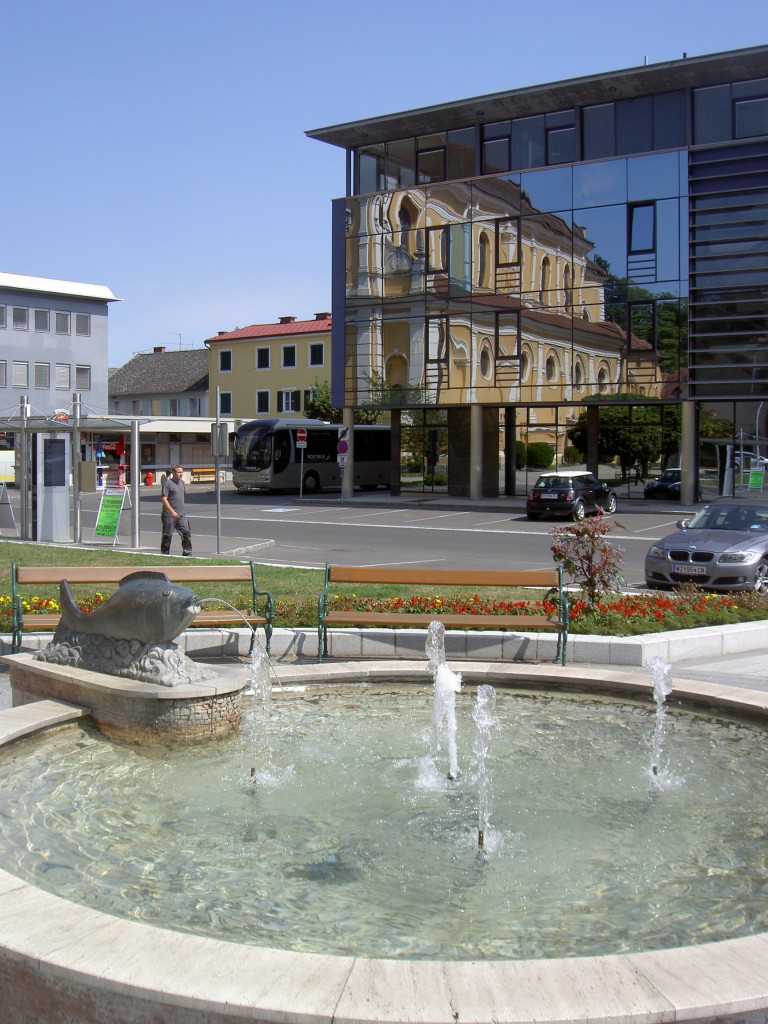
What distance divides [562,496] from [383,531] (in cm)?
657

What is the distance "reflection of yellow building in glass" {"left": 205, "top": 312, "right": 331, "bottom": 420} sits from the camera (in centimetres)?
7181

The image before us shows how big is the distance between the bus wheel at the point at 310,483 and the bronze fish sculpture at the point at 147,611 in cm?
4181

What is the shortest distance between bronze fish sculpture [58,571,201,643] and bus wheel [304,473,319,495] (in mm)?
41810

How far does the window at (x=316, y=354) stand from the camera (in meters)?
71.5

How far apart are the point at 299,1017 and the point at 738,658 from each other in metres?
8.74

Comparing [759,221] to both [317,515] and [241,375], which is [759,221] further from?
[241,375]

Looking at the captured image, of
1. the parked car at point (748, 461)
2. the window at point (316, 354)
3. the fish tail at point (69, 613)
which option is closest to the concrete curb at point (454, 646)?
the fish tail at point (69, 613)

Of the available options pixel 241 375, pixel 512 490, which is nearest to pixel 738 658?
pixel 512 490

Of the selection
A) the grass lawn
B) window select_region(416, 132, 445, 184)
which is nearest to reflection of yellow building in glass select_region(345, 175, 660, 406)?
window select_region(416, 132, 445, 184)

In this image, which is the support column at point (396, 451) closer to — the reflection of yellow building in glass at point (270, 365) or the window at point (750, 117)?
the window at point (750, 117)

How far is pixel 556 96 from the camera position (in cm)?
3791

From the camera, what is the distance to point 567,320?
121 feet

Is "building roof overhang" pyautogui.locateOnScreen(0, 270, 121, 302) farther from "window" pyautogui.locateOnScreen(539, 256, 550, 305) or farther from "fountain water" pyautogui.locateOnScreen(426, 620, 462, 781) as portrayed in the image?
"fountain water" pyautogui.locateOnScreen(426, 620, 462, 781)

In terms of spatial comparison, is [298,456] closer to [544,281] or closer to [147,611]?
[544,281]
